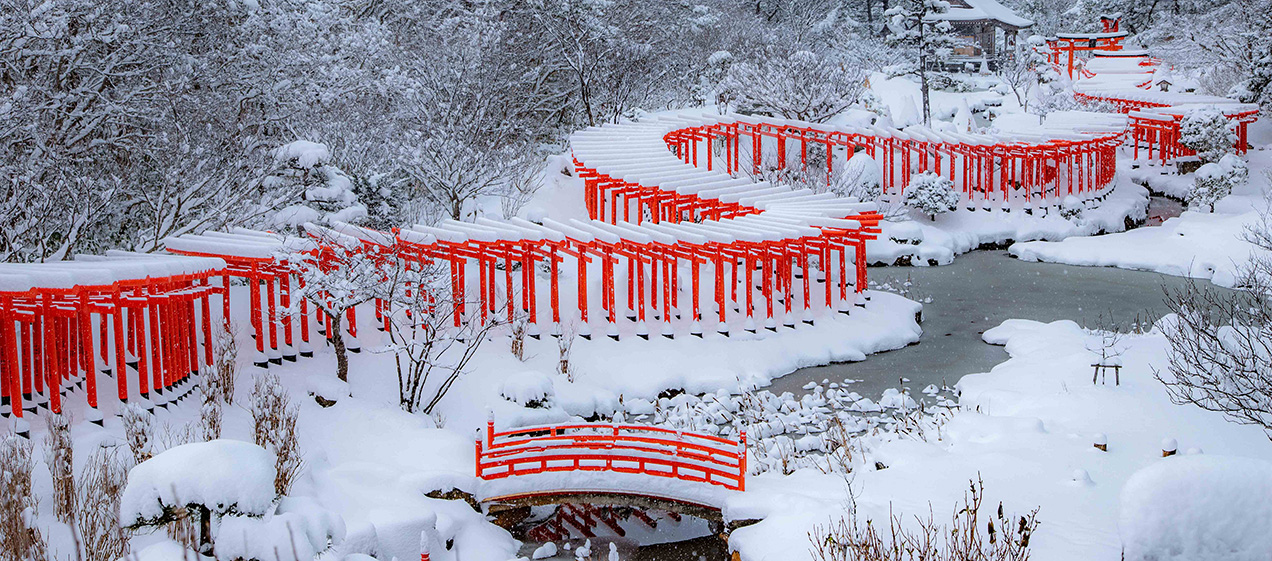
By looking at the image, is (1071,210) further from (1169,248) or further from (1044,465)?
(1044,465)

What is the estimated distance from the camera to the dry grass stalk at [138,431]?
556 inches

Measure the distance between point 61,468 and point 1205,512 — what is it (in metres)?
11.2

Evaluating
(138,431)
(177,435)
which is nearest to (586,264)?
(177,435)

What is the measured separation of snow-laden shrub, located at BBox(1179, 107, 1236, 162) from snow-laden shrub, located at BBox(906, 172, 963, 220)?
9.60 m

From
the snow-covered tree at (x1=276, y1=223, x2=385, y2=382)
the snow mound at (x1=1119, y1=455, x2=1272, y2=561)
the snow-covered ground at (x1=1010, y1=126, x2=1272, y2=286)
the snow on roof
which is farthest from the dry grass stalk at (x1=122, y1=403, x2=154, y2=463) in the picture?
the snow on roof

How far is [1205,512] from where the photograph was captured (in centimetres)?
934

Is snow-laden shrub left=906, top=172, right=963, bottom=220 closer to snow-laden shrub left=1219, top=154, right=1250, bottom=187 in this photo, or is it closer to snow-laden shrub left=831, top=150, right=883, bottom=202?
snow-laden shrub left=831, top=150, right=883, bottom=202

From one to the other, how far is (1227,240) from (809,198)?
12.1 m

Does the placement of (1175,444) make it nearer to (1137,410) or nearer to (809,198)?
(1137,410)

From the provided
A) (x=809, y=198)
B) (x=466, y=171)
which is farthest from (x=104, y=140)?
(x=809, y=198)

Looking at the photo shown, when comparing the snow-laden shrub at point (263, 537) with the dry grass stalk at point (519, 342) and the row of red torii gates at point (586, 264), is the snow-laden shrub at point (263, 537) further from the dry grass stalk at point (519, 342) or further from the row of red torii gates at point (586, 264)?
the dry grass stalk at point (519, 342)

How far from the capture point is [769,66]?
38.7m

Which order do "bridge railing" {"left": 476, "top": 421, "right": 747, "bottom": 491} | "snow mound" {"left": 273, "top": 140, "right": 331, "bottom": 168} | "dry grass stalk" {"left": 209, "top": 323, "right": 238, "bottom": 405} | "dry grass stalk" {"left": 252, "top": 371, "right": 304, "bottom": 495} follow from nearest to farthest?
"dry grass stalk" {"left": 252, "top": 371, "right": 304, "bottom": 495} < "bridge railing" {"left": 476, "top": 421, "right": 747, "bottom": 491} < "dry grass stalk" {"left": 209, "top": 323, "right": 238, "bottom": 405} < "snow mound" {"left": 273, "top": 140, "right": 331, "bottom": 168}

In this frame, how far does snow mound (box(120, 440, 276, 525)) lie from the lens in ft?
29.8
